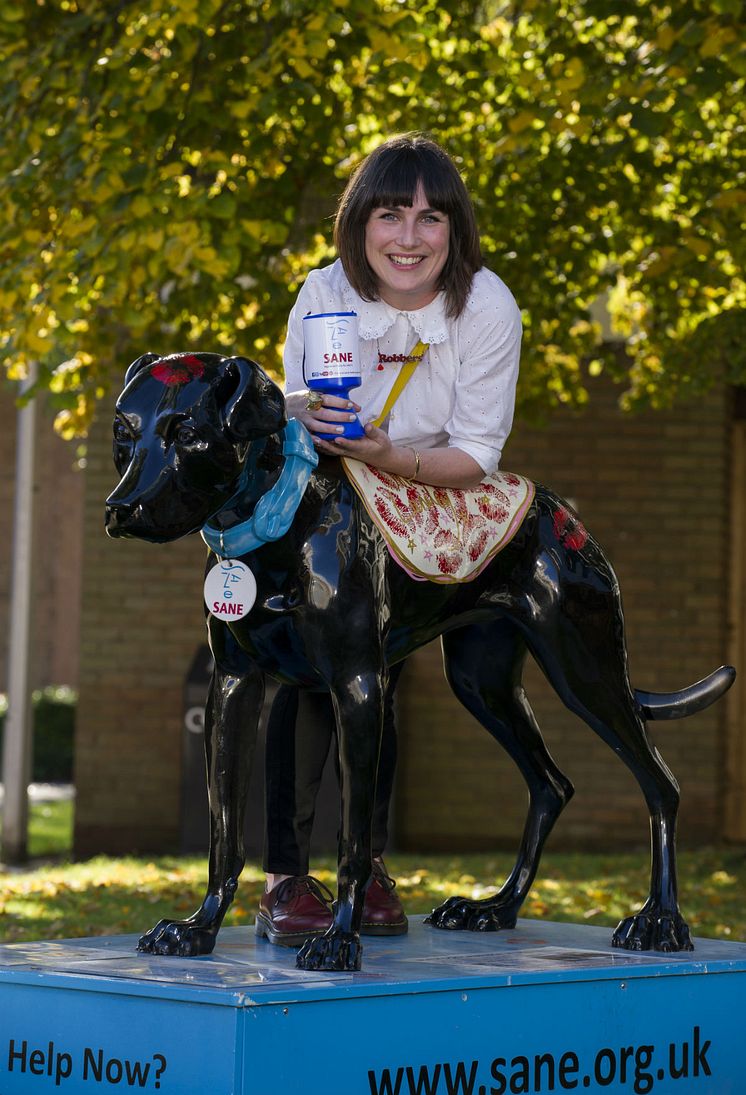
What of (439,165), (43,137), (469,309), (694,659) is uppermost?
(43,137)

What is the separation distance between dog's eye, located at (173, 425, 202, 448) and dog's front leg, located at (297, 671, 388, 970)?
24.1 inches

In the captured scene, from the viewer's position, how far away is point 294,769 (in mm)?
3955

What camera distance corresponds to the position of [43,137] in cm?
753

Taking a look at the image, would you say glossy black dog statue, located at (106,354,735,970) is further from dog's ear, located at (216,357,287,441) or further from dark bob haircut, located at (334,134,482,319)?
dark bob haircut, located at (334,134,482,319)

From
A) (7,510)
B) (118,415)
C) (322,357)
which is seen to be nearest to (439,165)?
(322,357)

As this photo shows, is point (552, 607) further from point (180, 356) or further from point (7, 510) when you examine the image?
point (7, 510)

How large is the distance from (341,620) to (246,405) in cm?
Result: 50

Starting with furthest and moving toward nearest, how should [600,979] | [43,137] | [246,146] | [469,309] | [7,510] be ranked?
[7,510], [246,146], [43,137], [469,309], [600,979]

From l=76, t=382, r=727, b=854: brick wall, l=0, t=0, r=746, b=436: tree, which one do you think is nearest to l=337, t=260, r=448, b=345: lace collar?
l=0, t=0, r=746, b=436: tree

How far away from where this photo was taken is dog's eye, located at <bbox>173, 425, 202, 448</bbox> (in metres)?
3.25

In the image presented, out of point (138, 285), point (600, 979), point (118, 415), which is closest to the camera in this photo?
point (118, 415)

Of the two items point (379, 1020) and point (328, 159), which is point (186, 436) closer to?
point (379, 1020)

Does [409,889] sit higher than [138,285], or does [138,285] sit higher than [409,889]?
[138,285]

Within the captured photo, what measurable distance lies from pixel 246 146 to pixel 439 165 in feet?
14.9
